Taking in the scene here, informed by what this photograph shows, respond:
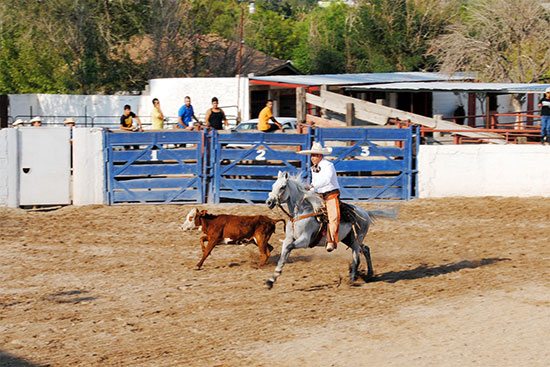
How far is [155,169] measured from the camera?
17.0m

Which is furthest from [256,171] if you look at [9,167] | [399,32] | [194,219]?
[399,32]

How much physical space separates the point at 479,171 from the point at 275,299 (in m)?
9.32

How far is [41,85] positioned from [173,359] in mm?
32869

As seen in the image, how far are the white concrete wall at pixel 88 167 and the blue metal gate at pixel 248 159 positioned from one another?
2586mm

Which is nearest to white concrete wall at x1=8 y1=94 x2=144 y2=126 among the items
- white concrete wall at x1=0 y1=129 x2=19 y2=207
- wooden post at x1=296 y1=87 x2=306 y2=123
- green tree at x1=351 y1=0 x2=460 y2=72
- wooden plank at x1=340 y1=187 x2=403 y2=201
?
wooden post at x1=296 y1=87 x2=306 y2=123

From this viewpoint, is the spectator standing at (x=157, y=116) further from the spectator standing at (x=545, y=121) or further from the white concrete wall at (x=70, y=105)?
the white concrete wall at (x=70, y=105)

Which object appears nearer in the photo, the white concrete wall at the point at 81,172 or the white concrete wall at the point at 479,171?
the white concrete wall at the point at 81,172

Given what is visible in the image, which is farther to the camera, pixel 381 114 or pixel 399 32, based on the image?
pixel 399 32

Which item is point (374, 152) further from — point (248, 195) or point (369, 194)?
point (248, 195)

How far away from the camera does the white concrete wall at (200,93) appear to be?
31.9 metres

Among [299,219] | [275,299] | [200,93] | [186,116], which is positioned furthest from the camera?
[200,93]

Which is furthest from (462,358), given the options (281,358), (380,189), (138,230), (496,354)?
(380,189)

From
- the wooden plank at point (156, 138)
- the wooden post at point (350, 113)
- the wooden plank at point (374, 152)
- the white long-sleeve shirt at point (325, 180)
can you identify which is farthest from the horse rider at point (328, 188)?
the wooden post at point (350, 113)

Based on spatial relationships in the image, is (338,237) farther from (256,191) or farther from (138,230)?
(256,191)
